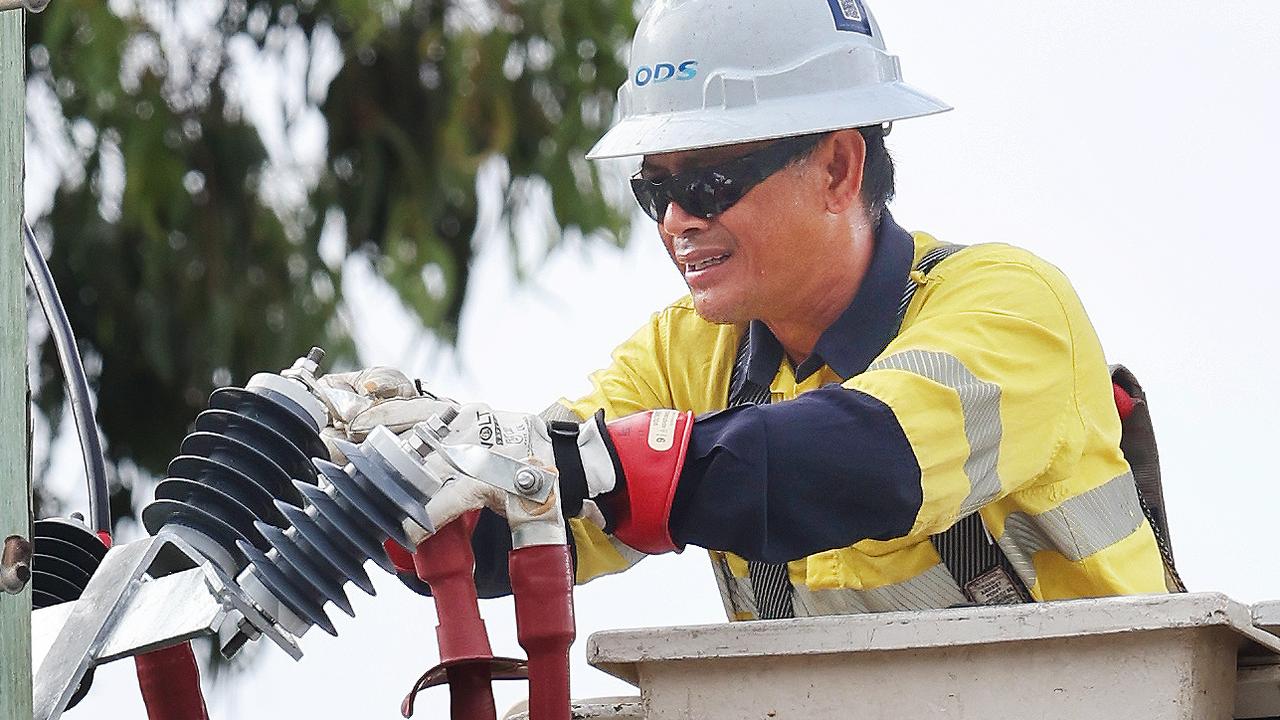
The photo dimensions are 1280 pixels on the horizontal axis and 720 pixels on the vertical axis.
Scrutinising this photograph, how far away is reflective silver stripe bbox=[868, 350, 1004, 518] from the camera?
216 centimetres

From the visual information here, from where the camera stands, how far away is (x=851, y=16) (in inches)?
106

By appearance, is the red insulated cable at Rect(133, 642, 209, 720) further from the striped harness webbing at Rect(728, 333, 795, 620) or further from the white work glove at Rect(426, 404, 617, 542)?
the striped harness webbing at Rect(728, 333, 795, 620)

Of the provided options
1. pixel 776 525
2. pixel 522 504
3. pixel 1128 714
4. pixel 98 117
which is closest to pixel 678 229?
pixel 776 525

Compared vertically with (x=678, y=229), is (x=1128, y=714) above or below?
below

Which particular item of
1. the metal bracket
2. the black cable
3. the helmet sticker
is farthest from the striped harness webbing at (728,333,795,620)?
the metal bracket

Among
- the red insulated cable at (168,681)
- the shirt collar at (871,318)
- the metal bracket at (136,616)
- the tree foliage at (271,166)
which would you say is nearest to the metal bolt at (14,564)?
the metal bracket at (136,616)

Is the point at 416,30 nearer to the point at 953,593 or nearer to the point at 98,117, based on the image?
the point at 98,117

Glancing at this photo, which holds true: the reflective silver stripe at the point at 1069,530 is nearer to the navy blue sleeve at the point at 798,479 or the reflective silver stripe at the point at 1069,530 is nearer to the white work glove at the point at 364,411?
the navy blue sleeve at the point at 798,479

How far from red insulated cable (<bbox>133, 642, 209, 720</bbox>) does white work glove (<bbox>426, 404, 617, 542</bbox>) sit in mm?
298

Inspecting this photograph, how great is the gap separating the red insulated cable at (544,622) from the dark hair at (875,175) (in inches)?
44.4

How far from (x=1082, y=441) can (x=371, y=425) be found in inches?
39.3

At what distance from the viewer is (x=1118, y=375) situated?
2.73 metres

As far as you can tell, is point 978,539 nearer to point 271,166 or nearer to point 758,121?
point 758,121

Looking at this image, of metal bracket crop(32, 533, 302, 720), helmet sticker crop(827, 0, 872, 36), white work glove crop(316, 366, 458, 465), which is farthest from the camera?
helmet sticker crop(827, 0, 872, 36)
